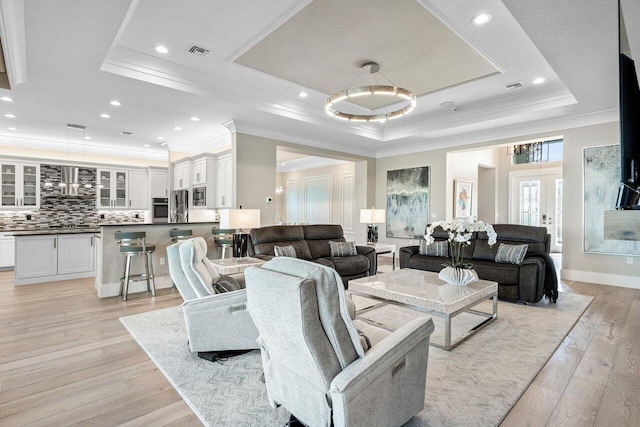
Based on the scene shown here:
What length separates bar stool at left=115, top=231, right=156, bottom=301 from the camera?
452cm

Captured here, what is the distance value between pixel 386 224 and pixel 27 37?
7.08m

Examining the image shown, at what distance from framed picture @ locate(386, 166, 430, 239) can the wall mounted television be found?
5.35 m

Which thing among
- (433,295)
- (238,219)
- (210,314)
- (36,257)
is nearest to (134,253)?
(238,219)

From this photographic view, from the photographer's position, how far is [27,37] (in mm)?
3078

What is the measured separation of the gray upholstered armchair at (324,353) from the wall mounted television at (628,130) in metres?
1.49

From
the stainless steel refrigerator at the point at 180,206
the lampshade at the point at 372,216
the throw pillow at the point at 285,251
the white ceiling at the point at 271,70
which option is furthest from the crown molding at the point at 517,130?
the stainless steel refrigerator at the point at 180,206

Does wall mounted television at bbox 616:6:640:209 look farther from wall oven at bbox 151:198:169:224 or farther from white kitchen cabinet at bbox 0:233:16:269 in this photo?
white kitchen cabinet at bbox 0:233:16:269

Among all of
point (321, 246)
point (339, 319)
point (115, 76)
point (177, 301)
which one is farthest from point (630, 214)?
point (115, 76)

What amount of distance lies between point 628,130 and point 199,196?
6.90 meters

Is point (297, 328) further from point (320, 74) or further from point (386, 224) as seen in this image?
point (386, 224)

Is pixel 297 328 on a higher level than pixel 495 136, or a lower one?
lower

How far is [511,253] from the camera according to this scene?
14.8ft

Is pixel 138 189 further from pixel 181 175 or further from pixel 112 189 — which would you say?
pixel 181 175

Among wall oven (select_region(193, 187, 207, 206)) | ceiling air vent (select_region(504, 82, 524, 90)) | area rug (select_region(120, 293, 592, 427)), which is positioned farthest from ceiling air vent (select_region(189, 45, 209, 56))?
ceiling air vent (select_region(504, 82, 524, 90))
